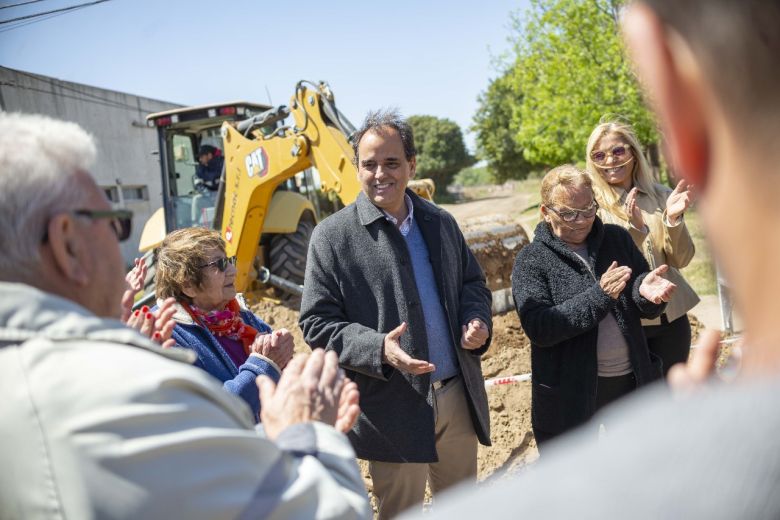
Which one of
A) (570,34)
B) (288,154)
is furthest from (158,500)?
(570,34)

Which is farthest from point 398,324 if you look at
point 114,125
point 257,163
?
point 114,125

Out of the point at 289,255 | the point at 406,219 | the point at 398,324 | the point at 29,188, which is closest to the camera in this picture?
the point at 29,188

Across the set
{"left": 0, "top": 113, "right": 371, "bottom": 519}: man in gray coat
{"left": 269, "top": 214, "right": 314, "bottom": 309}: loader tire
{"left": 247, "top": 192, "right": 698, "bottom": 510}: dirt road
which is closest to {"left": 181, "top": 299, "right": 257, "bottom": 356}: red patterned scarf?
{"left": 0, "top": 113, "right": 371, "bottom": 519}: man in gray coat

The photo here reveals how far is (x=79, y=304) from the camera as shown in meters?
1.35

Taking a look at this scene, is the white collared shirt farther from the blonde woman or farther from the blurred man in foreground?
the blurred man in foreground

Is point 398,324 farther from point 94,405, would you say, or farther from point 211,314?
point 94,405

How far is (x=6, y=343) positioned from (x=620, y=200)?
314 centimetres

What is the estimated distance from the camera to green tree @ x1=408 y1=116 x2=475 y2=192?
58.9 metres

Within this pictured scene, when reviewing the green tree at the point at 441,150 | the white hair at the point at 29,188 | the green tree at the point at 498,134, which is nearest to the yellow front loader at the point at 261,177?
the white hair at the point at 29,188

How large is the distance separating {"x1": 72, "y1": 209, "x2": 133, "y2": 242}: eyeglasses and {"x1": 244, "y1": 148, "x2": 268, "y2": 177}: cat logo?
577 cm

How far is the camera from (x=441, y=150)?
59.2 m

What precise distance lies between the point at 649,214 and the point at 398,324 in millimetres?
1577

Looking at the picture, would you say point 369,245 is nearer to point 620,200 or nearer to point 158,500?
point 620,200

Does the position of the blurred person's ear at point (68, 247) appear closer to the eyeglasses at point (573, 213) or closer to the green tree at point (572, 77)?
the eyeglasses at point (573, 213)
